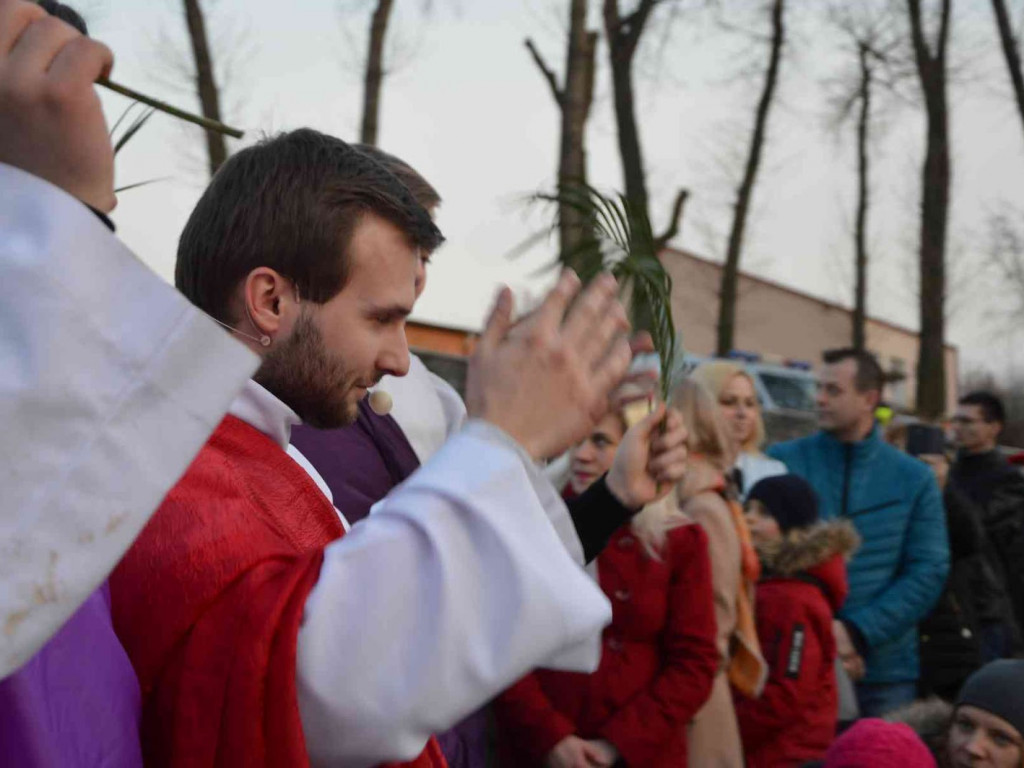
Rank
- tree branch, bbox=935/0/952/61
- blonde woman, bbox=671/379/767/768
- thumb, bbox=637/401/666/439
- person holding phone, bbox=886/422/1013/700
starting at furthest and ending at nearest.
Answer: tree branch, bbox=935/0/952/61, person holding phone, bbox=886/422/1013/700, blonde woman, bbox=671/379/767/768, thumb, bbox=637/401/666/439

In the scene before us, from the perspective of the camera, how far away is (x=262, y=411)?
163 centimetres

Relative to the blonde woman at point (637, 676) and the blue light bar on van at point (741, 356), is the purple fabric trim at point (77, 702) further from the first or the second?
the blue light bar on van at point (741, 356)

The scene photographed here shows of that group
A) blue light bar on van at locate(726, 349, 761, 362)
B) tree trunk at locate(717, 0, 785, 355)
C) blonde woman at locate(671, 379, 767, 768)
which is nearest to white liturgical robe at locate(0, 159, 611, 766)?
blonde woman at locate(671, 379, 767, 768)

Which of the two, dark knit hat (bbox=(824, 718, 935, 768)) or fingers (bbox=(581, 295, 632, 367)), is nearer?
fingers (bbox=(581, 295, 632, 367))

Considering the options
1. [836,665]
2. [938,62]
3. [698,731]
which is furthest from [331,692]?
[938,62]

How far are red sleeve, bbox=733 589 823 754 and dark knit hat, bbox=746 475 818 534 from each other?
18.0 inches

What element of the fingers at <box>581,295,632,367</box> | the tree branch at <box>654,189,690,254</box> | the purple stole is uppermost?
the tree branch at <box>654,189,690,254</box>

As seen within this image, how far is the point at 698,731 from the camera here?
3887 millimetres

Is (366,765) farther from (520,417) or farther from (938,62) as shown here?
(938,62)

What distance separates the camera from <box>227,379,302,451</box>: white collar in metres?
1.62

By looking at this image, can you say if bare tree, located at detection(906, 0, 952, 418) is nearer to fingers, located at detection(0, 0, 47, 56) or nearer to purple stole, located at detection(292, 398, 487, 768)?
purple stole, located at detection(292, 398, 487, 768)

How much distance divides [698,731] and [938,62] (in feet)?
41.9

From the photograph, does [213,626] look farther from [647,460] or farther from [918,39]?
[918,39]

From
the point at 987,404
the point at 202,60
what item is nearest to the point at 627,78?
the point at 202,60
